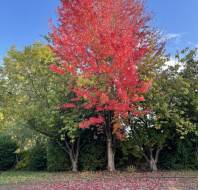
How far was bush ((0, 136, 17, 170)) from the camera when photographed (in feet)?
62.4

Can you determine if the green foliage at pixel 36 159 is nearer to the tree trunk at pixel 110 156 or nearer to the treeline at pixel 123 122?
the treeline at pixel 123 122

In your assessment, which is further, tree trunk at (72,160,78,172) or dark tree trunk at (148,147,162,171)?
tree trunk at (72,160,78,172)

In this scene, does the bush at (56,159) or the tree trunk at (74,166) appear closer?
the tree trunk at (74,166)

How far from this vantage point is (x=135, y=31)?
1212 cm

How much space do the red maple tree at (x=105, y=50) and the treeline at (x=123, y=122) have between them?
2.34 ft

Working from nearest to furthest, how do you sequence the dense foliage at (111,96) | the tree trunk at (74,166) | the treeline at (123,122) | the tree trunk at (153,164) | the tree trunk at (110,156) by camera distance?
the dense foliage at (111,96) < the treeline at (123,122) < the tree trunk at (153,164) < the tree trunk at (110,156) < the tree trunk at (74,166)

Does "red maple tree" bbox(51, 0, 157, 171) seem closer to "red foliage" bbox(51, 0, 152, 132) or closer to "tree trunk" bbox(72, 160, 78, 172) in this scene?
"red foliage" bbox(51, 0, 152, 132)

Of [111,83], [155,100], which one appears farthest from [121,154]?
[111,83]

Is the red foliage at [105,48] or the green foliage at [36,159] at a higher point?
the red foliage at [105,48]

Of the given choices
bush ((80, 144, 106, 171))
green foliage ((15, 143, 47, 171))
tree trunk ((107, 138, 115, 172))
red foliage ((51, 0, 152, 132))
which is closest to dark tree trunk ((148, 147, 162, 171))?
tree trunk ((107, 138, 115, 172))

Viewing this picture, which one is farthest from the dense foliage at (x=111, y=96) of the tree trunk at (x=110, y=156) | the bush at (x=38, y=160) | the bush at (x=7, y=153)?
the bush at (x=7, y=153)

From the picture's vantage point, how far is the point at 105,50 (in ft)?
36.6

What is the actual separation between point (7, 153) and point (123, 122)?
398 inches

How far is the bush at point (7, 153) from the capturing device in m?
19.0
